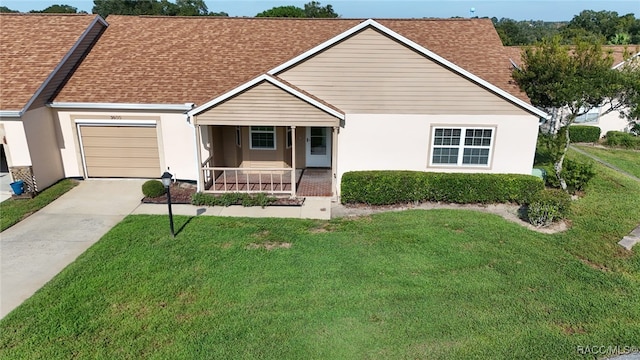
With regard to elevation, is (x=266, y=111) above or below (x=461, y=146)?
above

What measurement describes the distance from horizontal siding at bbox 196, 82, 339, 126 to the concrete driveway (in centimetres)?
377

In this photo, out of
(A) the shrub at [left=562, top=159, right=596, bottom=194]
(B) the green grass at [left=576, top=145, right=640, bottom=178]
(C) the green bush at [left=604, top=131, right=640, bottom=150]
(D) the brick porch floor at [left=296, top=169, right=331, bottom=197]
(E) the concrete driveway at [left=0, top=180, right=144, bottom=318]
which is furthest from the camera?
(C) the green bush at [left=604, top=131, right=640, bottom=150]

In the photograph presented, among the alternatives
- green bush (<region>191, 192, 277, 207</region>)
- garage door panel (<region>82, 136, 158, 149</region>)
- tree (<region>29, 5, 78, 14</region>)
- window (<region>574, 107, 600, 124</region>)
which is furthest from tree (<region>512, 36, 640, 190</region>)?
tree (<region>29, 5, 78, 14</region>)

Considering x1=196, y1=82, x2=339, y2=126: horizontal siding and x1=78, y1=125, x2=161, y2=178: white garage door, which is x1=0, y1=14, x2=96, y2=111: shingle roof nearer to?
x1=78, y1=125, x2=161, y2=178: white garage door

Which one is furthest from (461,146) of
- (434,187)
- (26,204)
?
(26,204)

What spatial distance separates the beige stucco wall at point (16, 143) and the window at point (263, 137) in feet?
23.3

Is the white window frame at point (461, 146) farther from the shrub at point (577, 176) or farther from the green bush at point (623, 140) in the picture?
the green bush at point (623, 140)

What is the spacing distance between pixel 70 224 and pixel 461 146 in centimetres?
1175

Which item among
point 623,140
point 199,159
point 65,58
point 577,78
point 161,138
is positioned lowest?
point 623,140

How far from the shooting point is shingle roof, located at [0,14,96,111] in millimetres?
13430

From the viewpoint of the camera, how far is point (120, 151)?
14773 mm

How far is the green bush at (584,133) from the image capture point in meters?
24.2

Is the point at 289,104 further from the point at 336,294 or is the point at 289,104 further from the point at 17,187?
the point at 17,187

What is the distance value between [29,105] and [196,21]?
25.1 ft
